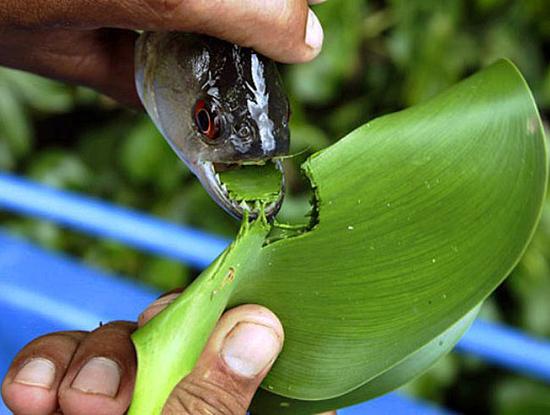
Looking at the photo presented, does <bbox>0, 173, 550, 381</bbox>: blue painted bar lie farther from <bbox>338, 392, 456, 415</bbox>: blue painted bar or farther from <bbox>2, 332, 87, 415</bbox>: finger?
<bbox>2, 332, 87, 415</bbox>: finger

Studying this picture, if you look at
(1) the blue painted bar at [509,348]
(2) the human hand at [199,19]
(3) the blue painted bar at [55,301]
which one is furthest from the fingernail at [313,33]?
(3) the blue painted bar at [55,301]

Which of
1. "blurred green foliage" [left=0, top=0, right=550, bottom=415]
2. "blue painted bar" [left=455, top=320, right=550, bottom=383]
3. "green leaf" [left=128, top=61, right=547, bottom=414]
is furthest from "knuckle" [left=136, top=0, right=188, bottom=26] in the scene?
"blurred green foliage" [left=0, top=0, right=550, bottom=415]

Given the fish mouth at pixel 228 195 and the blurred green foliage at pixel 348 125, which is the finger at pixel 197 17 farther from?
the blurred green foliage at pixel 348 125

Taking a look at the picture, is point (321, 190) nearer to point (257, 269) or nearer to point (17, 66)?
point (257, 269)

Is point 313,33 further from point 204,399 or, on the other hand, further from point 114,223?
point 114,223

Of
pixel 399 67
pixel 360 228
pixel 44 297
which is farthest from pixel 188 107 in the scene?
pixel 399 67
